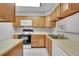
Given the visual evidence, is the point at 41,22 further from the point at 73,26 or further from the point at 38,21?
the point at 73,26

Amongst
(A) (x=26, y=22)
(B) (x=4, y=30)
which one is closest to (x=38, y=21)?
(A) (x=26, y=22)

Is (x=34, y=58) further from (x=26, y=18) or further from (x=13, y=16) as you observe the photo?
(x=26, y=18)

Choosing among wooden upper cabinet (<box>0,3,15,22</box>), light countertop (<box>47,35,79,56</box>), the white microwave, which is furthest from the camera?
the white microwave

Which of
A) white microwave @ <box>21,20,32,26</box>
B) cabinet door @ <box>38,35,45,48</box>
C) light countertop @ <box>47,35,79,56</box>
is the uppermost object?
white microwave @ <box>21,20,32,26</box>

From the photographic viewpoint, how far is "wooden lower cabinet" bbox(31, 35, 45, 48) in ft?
21.8

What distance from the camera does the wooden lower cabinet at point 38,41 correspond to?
6637 millimetres

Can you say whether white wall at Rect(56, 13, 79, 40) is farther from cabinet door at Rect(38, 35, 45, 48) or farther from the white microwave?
the white microwave

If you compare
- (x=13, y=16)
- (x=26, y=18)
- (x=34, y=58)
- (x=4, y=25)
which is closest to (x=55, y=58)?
(x=34, y=58)

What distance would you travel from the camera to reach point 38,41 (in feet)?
21.9

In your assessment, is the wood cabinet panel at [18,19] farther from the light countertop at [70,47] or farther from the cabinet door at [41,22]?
the light countertop at [70,47]

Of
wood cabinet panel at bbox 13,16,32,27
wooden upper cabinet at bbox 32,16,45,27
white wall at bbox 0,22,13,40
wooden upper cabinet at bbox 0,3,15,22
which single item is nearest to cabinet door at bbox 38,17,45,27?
wooden upper cabinet at bbox 32,16,45,27

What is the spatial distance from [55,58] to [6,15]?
2257mm

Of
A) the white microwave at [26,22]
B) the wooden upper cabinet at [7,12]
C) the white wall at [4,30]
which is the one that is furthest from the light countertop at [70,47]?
the white microwave at [26,22]

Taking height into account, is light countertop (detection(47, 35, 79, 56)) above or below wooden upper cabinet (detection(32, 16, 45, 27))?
below
